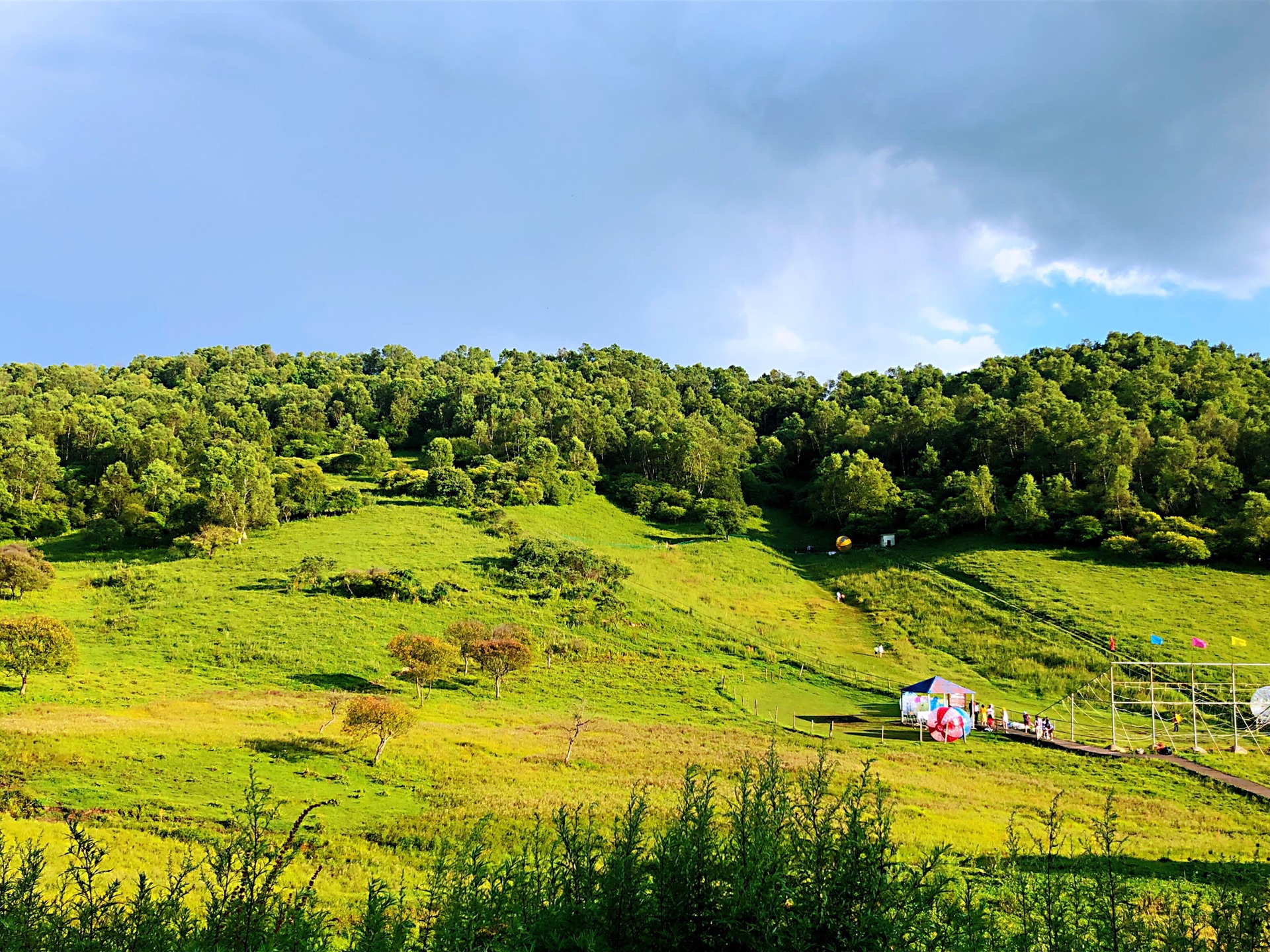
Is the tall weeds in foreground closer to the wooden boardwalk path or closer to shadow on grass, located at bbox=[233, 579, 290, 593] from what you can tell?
the wooden boardwalk path

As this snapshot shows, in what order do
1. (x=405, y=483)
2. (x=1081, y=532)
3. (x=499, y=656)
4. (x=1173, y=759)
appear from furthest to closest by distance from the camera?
(x=405, y=483) < (x=1081, y=532) < (x=499, y=656) < (x=1173, y=759)

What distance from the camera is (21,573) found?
156 ft

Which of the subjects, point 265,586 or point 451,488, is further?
point 451,488

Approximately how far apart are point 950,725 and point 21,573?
6046cm

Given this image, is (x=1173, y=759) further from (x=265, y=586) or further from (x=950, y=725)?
(x=265, y=586)

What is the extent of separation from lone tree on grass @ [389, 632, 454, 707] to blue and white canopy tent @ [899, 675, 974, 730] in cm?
2474

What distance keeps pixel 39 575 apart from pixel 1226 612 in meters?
86.2

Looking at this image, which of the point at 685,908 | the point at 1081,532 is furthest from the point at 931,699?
the point at 1081,532

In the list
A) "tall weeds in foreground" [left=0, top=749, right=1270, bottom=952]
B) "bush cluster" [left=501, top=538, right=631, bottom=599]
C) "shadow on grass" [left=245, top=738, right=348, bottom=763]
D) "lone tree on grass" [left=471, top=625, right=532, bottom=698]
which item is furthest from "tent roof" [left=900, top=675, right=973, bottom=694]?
"tall weeds in foreground" [left=0, top=749, right=1270, bottom=952]

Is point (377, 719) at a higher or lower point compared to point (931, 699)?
lower

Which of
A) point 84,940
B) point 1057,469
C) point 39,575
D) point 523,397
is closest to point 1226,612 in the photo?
point 1057,469

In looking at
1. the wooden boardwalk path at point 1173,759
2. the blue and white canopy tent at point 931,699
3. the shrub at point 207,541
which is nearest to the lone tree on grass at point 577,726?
the blue and white canopy tent at point 931,699

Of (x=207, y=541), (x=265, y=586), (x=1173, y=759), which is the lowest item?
(x=1173, y=759)

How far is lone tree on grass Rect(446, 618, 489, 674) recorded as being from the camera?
3981 centimetres
